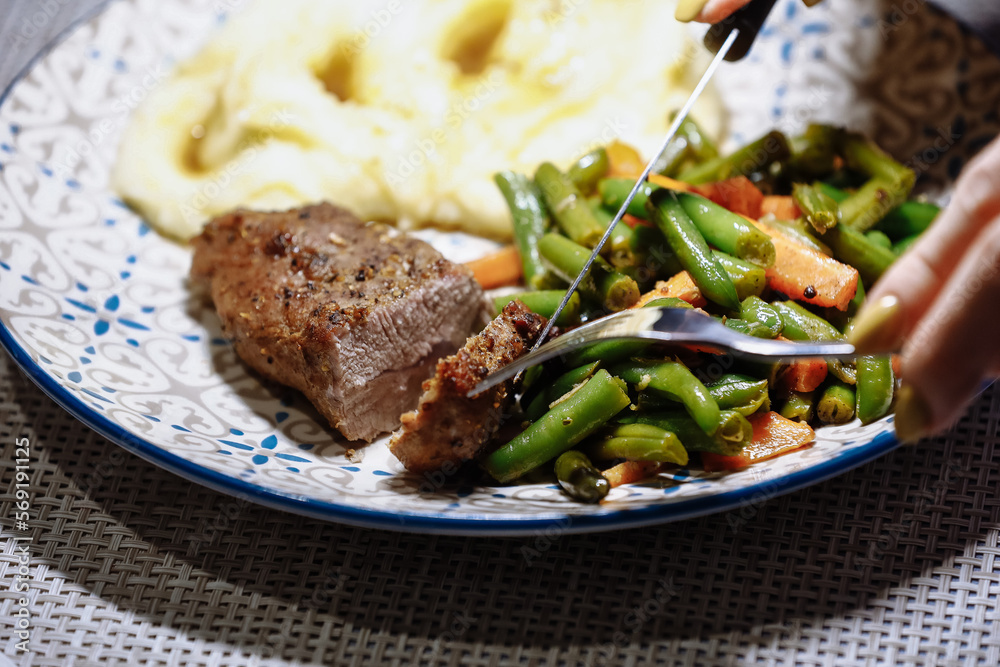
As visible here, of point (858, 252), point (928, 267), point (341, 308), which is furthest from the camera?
point (858, 252)

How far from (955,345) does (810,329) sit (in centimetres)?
122

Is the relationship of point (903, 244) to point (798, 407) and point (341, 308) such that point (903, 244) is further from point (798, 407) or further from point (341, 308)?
point (341, 308)

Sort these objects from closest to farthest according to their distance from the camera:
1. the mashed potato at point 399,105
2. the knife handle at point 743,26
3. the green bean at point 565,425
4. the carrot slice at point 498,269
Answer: the green bean at point 565,425 → the knife handle at point 743,26 → the carrot slice at point 498,269 → the mashed potato at point 399,105

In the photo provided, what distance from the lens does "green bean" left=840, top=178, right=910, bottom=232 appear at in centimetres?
432

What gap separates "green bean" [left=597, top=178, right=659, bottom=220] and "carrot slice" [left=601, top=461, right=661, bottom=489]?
4.68 ft

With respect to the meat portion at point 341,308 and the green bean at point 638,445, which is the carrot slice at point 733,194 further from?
the green bean at point 638,445

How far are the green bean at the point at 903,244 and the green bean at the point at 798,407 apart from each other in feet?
3.97

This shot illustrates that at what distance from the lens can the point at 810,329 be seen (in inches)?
145

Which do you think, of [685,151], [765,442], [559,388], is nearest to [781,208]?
[685,151]

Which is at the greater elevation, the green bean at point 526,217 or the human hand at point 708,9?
the human hand at point 708,9

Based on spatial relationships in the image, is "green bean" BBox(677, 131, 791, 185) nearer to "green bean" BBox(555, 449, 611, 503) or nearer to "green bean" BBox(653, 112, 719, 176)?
"green bean" BBox(653, 112, 719, 176)

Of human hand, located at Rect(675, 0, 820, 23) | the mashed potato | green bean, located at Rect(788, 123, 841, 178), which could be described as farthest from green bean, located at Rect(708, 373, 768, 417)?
the mashed potato

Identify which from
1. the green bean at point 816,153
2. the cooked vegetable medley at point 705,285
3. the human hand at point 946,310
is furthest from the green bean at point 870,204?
the human hand at point 946,310

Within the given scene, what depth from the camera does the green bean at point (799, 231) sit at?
4.05m
